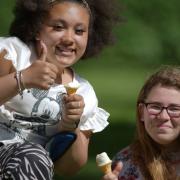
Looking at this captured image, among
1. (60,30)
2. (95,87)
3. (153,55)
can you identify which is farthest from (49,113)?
(153,55)

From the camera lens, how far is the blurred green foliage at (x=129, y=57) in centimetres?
276

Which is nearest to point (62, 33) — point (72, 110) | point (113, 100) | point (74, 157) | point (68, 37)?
point (68, 37)

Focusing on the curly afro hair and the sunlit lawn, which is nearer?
the curly afro hair

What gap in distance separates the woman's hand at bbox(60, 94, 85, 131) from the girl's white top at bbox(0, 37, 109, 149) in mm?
92

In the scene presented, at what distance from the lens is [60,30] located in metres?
2.15

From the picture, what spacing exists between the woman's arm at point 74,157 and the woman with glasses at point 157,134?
0.39 feet

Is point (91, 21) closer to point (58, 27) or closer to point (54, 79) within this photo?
point (58, 27)

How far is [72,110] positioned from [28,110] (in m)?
0.19

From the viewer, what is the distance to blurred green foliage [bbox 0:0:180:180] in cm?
276

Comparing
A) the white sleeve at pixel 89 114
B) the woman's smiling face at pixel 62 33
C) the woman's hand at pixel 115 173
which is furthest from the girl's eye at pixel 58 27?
the woman's hand at pixel 115 173

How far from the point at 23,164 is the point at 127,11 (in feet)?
3.79

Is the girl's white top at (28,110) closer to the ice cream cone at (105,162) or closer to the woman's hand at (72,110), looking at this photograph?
the woman's hand at (72,110)

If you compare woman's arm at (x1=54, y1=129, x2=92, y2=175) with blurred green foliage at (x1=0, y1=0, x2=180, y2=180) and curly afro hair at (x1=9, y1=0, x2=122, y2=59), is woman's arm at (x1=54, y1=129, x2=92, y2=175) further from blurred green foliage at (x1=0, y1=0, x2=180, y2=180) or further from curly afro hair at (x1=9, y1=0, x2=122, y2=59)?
blurred green foliage at (x1=0, y1=0, x2=180, y2=180)

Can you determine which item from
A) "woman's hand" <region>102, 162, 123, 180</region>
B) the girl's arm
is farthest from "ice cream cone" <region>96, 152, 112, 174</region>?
the girl's arm
